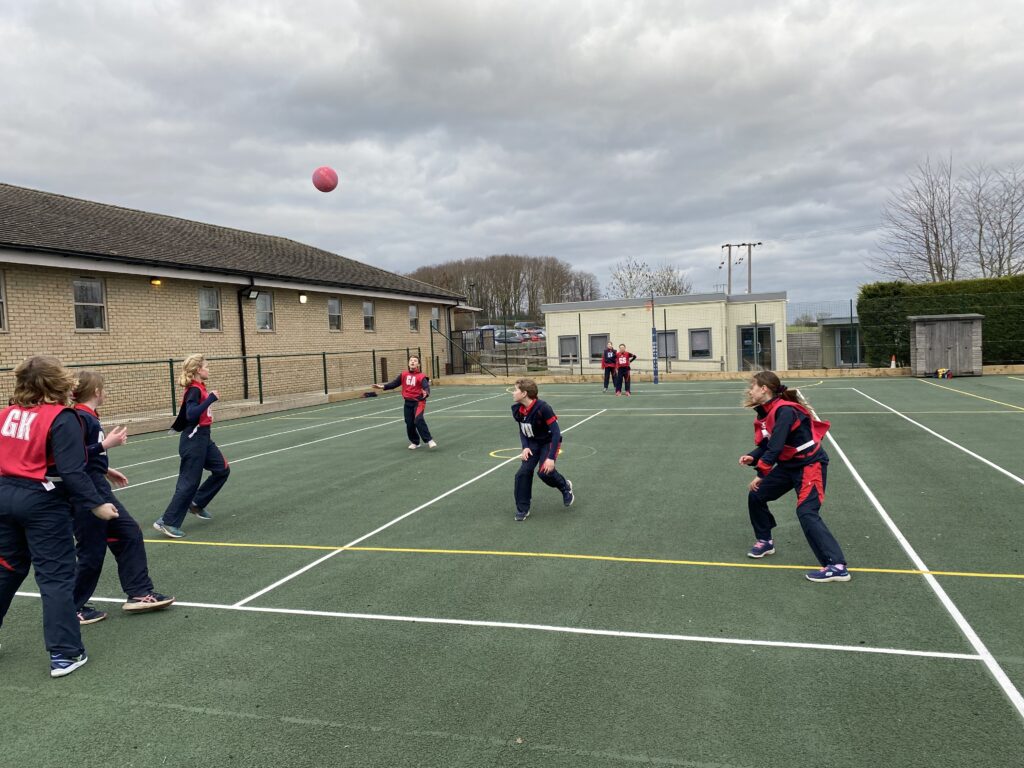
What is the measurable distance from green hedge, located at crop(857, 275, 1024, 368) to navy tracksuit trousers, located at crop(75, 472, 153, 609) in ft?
99.4

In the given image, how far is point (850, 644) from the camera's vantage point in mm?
4234

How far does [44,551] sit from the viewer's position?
161 inches

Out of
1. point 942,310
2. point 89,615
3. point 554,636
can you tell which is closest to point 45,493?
point 89,615

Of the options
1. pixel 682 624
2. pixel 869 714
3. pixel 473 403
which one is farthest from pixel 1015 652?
pixel 473 403

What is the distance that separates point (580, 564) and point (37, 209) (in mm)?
21132

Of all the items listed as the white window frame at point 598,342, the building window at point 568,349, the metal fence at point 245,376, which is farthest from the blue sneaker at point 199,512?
the building window at point 568,349

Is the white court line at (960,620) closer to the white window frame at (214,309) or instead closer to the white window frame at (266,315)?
the white window frame at (214,309)

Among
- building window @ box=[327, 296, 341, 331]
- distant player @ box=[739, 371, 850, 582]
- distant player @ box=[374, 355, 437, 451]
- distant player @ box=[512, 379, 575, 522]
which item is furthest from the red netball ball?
building window @ box=[327, 296, 341, 331]

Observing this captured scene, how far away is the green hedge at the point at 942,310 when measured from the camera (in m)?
27.8

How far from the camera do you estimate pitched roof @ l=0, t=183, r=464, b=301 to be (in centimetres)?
1808

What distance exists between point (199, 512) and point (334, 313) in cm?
2228

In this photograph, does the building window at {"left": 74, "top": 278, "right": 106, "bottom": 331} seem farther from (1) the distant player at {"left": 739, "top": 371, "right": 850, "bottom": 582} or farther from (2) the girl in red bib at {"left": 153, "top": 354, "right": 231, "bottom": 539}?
(1) the distant player at {"left": 739, "top": 371, "right": 850, "bottom": 582}

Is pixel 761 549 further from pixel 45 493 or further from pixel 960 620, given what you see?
pixel 45 493

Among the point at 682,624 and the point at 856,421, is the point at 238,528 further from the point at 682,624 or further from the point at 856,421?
the point at 856,421
